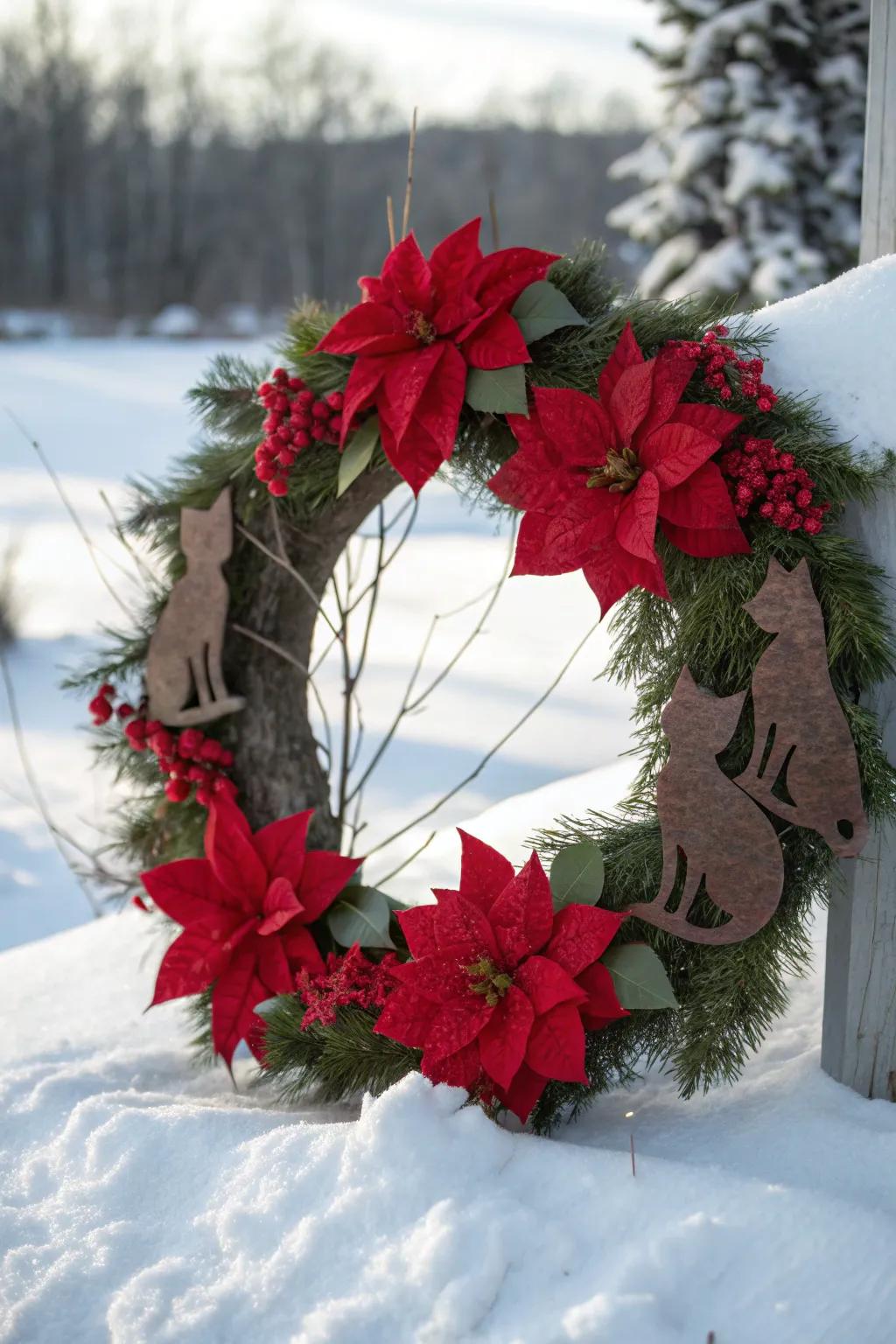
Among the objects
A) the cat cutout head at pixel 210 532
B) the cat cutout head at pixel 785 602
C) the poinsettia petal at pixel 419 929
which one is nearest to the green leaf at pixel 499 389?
the cat cutout head at pixel 785 602

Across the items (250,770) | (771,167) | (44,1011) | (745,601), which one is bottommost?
(44,1011)

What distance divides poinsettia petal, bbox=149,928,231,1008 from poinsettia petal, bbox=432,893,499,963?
1.19ft

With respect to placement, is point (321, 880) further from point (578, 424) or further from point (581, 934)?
point (578, 424)

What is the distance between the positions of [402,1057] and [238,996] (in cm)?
26

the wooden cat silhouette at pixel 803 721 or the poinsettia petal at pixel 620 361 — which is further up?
the poinsettia petal at pixel 620 361

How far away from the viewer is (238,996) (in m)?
1.38

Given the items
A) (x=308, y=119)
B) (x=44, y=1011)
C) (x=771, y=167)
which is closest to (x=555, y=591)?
(x=771, y=167)

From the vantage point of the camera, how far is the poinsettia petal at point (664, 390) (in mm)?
1093

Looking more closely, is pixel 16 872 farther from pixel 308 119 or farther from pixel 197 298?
pixel 308 119

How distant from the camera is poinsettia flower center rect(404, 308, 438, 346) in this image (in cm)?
124

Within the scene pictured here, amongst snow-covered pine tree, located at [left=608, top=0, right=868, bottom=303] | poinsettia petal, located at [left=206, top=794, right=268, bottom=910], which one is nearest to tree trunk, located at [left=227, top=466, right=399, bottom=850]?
poinsettia petal, located at [left=206, top=794, right=268, bottom=910]

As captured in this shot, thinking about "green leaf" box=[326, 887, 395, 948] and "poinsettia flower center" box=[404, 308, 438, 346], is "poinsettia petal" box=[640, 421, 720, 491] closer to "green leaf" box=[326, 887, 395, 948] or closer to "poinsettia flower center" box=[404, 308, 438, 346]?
"poinsettia flower center" box=[404, 308, 438, 346]

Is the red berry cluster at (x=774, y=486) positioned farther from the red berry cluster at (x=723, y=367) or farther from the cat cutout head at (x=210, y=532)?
the cat cutout head at (x=210, y=532)

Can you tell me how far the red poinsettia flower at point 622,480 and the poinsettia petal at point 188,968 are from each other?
66 cm
